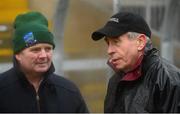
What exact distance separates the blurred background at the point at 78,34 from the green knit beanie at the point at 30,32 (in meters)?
1.73

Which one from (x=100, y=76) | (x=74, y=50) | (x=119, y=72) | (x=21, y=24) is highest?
(x=21, y=24)

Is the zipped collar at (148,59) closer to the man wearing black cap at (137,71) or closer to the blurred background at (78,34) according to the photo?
the man wearing black cap at (137,71)

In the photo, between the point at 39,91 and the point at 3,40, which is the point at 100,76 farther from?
the point at 39,91

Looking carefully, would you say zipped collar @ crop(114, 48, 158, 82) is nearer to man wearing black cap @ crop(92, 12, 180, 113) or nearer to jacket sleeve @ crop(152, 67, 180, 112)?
man wearing black cap @ crop(92, 12, 180, 113)

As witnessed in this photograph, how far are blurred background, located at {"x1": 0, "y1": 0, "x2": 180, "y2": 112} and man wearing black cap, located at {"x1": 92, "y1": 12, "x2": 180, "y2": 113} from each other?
221 cm

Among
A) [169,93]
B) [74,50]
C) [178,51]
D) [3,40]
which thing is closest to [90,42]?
[74,50]

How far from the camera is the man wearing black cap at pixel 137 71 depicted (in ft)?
8.25

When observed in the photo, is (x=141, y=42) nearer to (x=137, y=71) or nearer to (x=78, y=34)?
(x=137, y=71)

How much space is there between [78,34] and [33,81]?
234cm

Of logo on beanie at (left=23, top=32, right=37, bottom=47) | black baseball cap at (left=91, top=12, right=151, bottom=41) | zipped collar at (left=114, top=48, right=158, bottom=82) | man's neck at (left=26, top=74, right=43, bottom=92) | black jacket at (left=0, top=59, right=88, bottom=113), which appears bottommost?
black jacket at (left=0, top=59, right=88, bottom=113)

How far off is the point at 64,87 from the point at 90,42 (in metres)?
2.36

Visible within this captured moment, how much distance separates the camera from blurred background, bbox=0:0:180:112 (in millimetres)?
4797

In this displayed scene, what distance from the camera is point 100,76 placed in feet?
18.0

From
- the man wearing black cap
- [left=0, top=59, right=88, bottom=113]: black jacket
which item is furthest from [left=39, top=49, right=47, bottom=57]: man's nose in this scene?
the man wearing black cap
